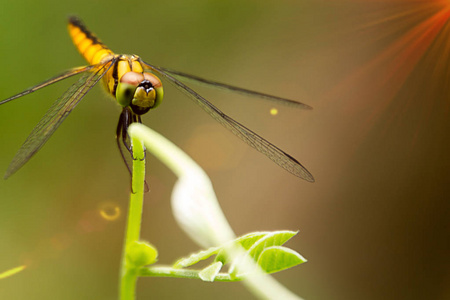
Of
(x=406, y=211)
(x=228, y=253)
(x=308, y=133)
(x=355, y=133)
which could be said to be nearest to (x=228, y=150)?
(x=308, y=133)

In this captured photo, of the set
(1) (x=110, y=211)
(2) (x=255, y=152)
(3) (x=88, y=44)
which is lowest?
(1) (x=110, y=211)

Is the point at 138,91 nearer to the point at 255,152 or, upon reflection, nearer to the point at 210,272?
the point at 210,272

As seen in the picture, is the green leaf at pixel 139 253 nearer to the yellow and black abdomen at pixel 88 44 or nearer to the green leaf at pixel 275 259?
the green leaf at pixel 275 259

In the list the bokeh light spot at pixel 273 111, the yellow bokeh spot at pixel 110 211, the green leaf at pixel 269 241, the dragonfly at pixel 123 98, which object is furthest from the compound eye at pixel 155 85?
the bokeh light spot at pixel 273 111

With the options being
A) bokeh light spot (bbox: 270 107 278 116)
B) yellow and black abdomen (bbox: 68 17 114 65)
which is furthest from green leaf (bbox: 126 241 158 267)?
bokeh light spot (bbox: 270 107 278 116)

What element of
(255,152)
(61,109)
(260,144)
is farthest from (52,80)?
(255,152)

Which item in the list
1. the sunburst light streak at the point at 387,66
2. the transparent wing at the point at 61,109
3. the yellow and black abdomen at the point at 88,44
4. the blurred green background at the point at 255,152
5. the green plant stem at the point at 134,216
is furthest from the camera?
the sunburst light streak at the point at 387,66
